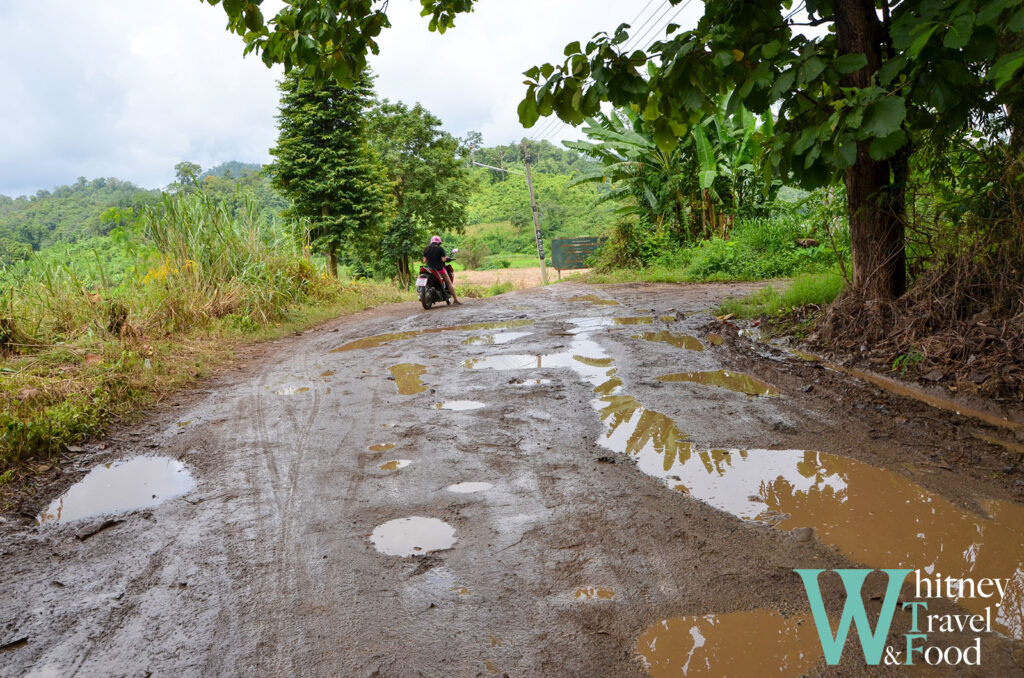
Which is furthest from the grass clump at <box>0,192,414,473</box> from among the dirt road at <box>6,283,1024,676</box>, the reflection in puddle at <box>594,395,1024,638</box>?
the reflection in puddle at <box>594,395,1024,638</box>

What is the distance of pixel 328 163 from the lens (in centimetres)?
2103

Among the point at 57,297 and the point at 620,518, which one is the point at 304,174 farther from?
the point at 620,518

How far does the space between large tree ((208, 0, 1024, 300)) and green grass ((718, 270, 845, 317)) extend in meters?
2.86

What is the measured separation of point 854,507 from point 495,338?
5.44 m

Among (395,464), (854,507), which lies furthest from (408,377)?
(854,507)

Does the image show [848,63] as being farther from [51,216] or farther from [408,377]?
[51,216]

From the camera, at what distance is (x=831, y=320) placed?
6.11m

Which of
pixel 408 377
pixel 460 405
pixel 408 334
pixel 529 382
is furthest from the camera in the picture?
pixel 408 334

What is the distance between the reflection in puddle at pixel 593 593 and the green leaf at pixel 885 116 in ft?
9.01

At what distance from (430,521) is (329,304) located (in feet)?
32.9

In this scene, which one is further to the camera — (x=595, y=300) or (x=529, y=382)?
(x=595, y=300)

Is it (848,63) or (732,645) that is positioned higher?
(848,63)

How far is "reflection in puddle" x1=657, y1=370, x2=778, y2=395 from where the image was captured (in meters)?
4.89

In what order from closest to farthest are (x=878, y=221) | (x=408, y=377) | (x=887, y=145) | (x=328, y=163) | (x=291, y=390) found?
(x=887, y=145), (x=878, y=221), (x=291, y=390), (x=408, y=377), (x=328, y=163)
